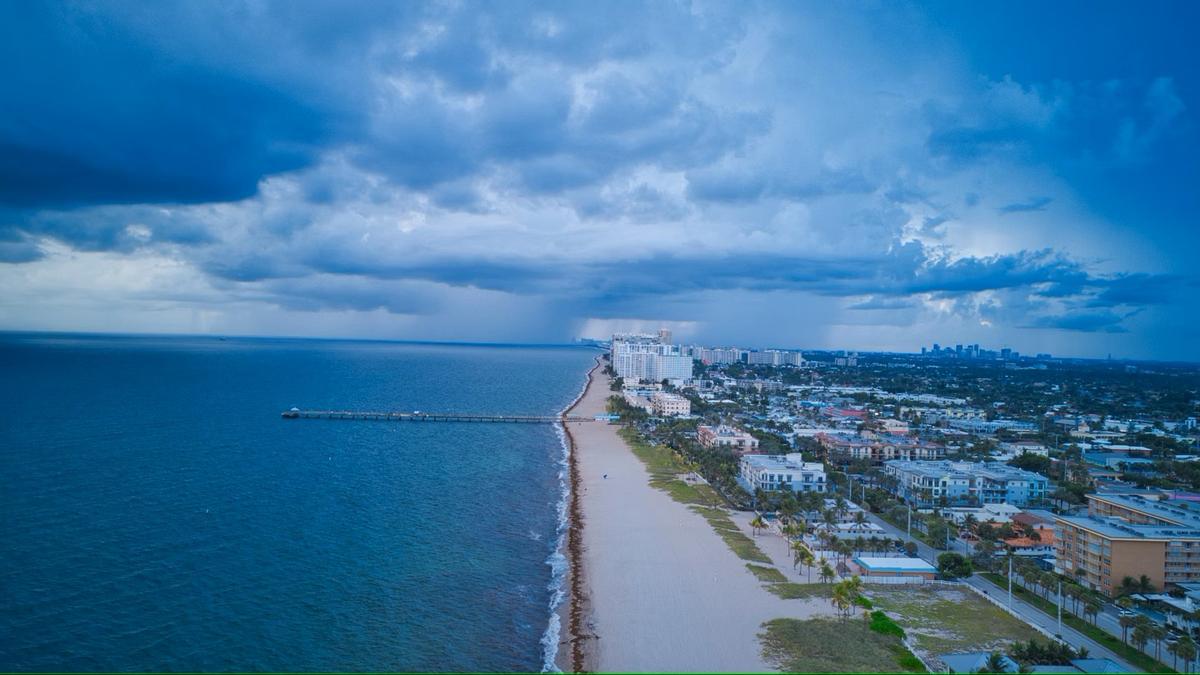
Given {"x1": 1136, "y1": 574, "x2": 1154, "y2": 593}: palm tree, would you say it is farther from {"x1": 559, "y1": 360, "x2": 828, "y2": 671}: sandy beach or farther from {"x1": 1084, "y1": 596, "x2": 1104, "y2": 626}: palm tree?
{"x1": 559, "y1": 360, "x2": 828, "y2": 671}: sandy beach

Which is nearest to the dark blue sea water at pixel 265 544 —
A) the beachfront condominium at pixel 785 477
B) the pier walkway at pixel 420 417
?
the pier walkway at pixel 420 417

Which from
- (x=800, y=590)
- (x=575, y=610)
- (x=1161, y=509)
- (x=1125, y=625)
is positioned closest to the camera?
(x=1125, y=625)

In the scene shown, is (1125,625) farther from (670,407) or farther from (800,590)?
(670,407)

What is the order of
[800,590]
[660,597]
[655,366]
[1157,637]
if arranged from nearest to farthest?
[1157,637], [660,597], [800,590], [655,366]

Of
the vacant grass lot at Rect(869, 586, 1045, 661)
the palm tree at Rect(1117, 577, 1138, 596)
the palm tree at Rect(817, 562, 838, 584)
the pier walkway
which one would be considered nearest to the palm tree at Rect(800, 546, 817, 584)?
the palm tree at Rect(817, 562, 838, 584)

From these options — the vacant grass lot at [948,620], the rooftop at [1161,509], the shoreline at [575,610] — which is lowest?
the shoreline at [575,610]

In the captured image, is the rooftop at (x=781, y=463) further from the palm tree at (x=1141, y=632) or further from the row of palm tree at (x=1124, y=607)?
the palm tree at (x=1141, y=632)

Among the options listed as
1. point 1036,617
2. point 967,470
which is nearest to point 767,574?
point 1036,617
